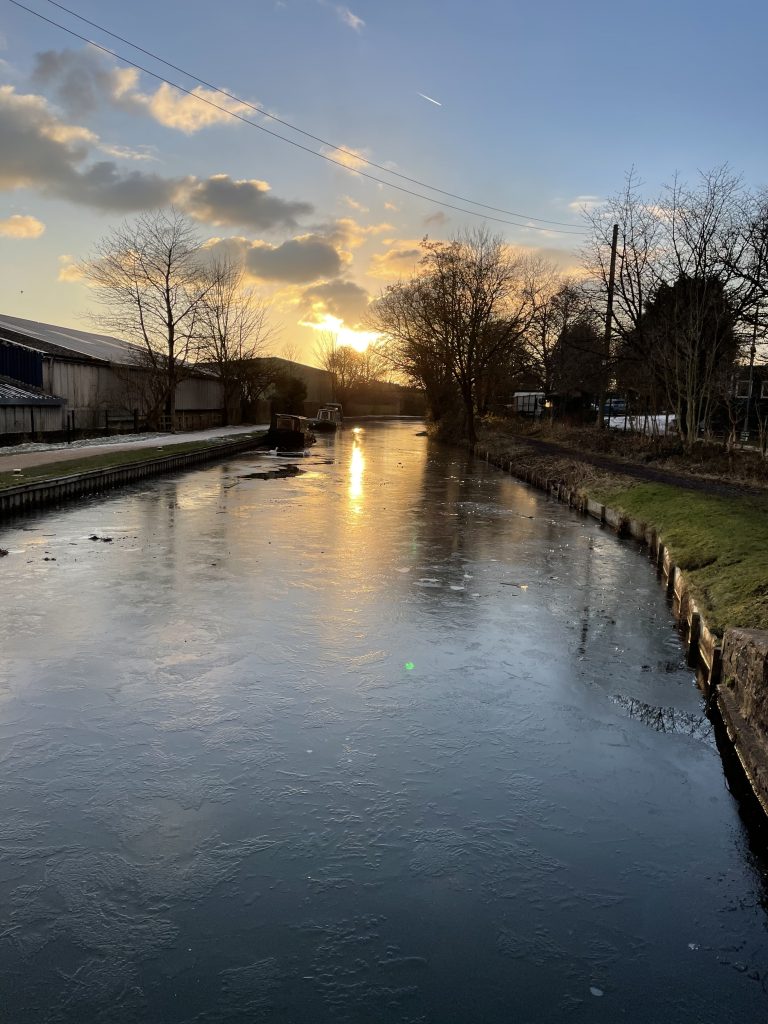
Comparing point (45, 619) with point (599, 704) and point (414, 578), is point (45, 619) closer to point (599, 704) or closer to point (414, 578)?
point (414, 578)

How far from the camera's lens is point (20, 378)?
27.5 meters

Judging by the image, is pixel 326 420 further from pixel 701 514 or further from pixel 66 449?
pixel 701 514

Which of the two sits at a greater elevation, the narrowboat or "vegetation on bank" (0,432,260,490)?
the narrowboat

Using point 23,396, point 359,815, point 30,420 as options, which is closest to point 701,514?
point 359,815

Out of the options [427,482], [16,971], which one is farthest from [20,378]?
[16,971]

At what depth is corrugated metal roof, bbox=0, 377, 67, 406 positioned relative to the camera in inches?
945

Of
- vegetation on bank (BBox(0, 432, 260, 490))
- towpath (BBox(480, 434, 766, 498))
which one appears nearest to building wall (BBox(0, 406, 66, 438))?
vegetation on bank (BBox(0, 432, 260, 490))

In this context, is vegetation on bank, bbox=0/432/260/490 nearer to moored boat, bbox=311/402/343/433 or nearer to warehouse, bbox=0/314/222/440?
Answer: warehouse, bbox=0/314/222/440

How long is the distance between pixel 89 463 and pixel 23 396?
8051 millimetres

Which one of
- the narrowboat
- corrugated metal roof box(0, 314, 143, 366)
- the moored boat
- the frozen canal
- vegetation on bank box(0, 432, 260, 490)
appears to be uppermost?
corrugated metal roof box(0, 314, 143, 366)

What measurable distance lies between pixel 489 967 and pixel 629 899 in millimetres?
904

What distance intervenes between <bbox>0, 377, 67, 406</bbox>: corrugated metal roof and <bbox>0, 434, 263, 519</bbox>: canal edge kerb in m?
5.75

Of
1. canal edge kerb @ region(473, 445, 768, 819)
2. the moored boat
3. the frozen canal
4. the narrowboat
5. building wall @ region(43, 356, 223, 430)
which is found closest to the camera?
the frozen canal

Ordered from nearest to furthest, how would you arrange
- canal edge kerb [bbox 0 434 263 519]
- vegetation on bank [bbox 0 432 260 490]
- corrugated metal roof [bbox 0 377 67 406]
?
canal edge kerb [bbox 0 434 263 519]
vegetation on bank [bbox 0 432 260 490]
corrugated metal roof [bbox 0 377 67 406]
